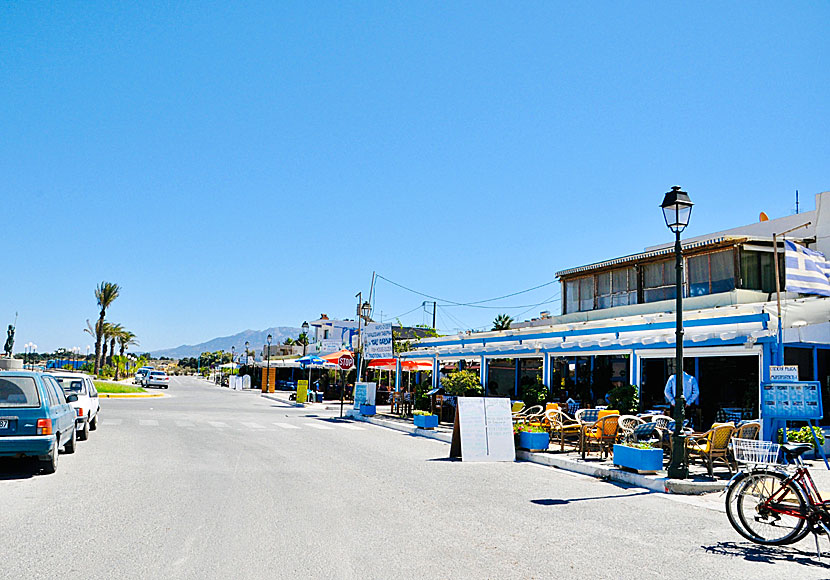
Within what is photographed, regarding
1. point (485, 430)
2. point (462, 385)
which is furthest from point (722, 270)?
point (485, 430)

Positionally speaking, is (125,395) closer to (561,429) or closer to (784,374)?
(561,429)

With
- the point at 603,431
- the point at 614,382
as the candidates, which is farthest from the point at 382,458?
the point at 614,382

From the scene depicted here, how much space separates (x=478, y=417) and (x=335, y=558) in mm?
8866

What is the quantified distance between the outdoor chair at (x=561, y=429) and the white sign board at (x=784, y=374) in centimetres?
392

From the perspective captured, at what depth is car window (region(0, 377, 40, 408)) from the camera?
10.8 meters

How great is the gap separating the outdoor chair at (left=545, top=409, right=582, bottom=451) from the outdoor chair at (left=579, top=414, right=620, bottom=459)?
21 cm

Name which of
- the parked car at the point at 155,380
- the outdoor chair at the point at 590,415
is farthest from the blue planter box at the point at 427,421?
the parked car at the point at 155,380

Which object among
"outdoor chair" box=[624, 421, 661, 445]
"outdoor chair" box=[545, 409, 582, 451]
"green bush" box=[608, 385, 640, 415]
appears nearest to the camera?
"outdoor chair" box=[624, 421, 661, 445]

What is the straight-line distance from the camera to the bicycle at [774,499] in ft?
23.2

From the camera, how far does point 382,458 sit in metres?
14.4

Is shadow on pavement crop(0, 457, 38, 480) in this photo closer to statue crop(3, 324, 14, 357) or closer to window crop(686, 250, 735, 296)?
window crop(686, 250, 735, 296)

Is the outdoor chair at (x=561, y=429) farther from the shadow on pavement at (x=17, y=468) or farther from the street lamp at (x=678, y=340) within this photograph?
the shadow on pavement at (x=17, y=468)

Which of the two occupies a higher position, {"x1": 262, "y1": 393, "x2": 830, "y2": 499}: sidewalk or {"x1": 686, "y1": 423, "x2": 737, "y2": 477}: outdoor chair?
{"x1": 686, "y1": 423, "x2": 737, "y2": 477}: outdoor chair

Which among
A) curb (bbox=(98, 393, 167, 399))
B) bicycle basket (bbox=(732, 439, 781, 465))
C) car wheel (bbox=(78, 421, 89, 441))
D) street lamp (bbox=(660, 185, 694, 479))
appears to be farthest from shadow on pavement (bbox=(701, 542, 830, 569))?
curb (bbox=(98, 393, 167, 399))
